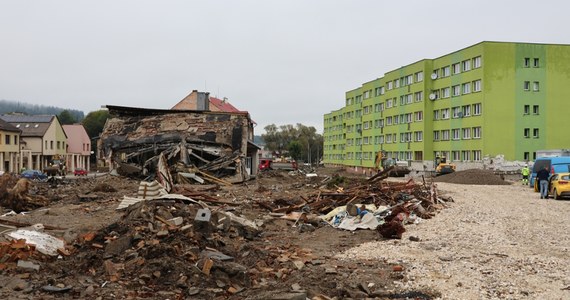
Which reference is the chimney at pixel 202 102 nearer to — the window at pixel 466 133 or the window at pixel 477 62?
the window at pixel 466 133

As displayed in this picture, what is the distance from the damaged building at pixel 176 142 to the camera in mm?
30219

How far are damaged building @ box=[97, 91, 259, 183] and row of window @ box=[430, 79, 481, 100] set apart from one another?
95.1 feet

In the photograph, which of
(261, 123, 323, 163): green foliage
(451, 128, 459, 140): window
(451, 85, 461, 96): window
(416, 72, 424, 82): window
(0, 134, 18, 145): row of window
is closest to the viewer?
(451, 85, 461, 96): window

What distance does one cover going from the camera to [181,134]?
106 ft

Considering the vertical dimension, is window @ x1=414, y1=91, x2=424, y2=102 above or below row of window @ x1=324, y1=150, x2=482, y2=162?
above

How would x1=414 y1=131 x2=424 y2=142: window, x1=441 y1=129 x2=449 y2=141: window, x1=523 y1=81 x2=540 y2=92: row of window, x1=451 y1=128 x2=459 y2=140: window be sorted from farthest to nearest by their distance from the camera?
1. x1=414 y1=131 x2=424 y2=142: window
2. x1=441 y1=129 x2=449 y2=141: window
3. x1=451 y1=128 x2=459 y2=140: window
4. x1=523 y1=81 x2=540 y2=92: row of window

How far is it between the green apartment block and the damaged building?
93.5ft

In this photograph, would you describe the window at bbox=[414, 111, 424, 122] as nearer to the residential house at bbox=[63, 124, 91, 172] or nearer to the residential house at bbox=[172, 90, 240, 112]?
the residential house at bbox=[172, 90, 240, 112]

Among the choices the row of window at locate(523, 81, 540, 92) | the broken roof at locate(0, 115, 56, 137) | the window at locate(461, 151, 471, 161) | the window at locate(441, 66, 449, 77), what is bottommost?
the window at locate(461, 151, 471, 161)

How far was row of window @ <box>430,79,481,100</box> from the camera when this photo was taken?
171 ft

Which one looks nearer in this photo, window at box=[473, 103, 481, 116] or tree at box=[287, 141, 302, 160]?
window at box=[473, 103, 481, 116]

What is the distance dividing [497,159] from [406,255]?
4327 cm

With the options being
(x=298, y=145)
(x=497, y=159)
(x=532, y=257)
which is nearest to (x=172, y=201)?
(x=532, y=257)

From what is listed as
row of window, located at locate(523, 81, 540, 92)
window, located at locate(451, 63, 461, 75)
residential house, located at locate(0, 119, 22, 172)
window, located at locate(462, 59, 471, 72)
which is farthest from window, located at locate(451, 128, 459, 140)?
residential house, located at locate(0, 119, 22, 172)
